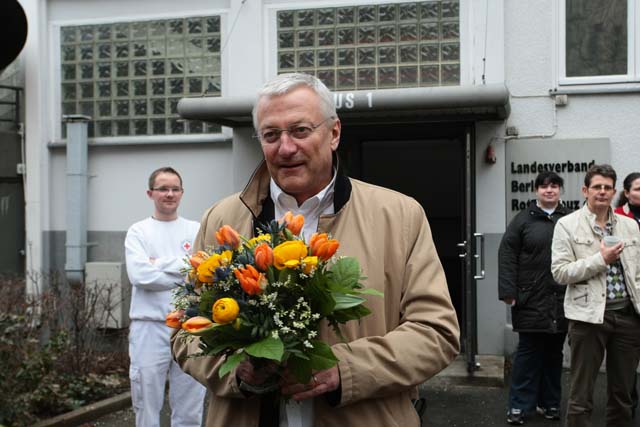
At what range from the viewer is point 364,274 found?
2422 millimetres

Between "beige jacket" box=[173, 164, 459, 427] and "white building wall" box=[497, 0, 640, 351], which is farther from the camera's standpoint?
"white building wall" box=[497, 0, 640, 351]

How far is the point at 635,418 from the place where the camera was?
6.41 metres

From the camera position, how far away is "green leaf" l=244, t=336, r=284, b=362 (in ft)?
6.37

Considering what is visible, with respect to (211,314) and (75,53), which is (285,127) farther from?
(75,53)

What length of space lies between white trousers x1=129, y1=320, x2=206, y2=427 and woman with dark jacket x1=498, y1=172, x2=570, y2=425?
2801mm

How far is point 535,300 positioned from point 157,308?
10.3ft

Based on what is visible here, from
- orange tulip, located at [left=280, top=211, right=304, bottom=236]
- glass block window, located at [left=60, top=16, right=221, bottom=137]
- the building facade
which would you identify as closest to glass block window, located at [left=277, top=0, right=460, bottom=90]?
the building facade

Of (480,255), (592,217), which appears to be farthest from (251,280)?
(480,255)

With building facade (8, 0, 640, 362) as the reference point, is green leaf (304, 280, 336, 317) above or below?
below

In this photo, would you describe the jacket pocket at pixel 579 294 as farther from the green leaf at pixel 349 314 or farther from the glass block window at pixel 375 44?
the glass block window at pixel 375 44

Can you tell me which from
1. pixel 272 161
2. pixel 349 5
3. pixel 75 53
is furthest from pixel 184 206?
pixel 272 161

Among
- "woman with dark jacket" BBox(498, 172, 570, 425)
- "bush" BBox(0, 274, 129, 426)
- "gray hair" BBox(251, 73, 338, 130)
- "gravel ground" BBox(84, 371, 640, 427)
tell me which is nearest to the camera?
→ "gray hair" BBox(251, 73, 338, 130)

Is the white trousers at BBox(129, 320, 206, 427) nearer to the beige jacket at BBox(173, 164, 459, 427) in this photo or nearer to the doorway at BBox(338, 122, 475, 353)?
the beige jacket at BBox(173, 164, 459, 427)

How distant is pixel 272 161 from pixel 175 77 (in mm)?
7113
